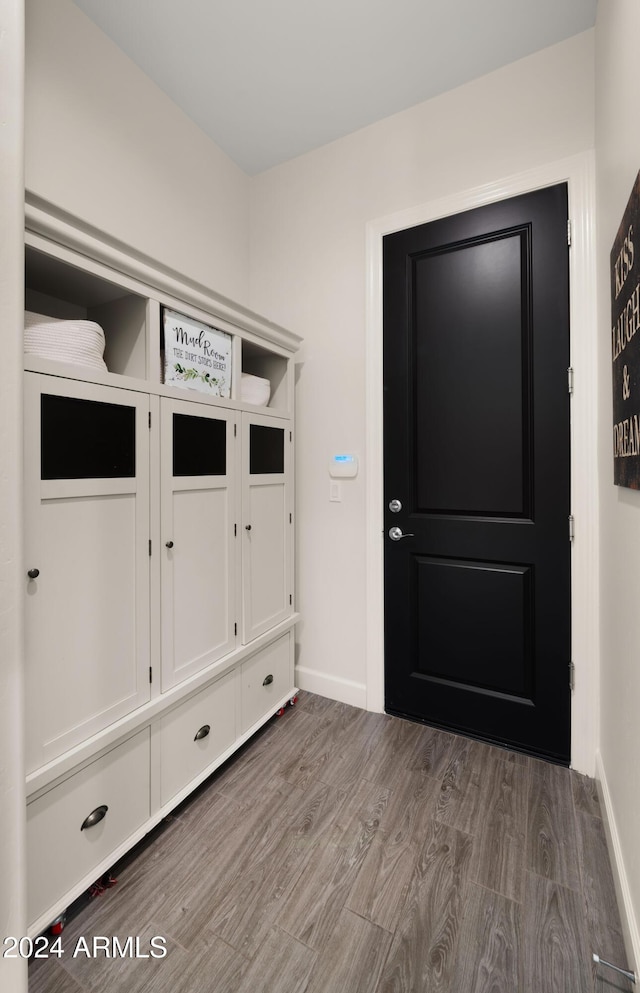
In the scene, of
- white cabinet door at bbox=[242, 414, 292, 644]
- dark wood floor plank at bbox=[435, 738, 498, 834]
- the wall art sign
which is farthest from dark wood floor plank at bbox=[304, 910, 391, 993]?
the wall art sign

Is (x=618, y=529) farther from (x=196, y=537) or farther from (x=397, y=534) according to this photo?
(x=196, y=537)

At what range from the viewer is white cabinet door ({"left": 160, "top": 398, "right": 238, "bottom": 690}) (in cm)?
148

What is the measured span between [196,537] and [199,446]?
0.34 meters

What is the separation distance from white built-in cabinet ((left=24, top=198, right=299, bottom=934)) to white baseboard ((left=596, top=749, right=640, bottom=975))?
1.30 m

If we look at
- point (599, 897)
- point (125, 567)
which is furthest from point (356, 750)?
point (125, 567)

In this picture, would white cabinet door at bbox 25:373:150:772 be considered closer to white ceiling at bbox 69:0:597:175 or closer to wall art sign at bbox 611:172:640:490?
wall art sign at bbox 611:172:640:490

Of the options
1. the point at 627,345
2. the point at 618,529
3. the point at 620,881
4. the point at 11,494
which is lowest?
the point at 620,881

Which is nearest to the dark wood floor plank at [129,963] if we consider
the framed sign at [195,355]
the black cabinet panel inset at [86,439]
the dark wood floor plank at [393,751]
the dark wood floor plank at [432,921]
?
the dark wood floor plank at [432,921]

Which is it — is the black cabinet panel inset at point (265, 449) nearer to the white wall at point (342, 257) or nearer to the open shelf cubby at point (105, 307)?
the white wall at point (342, 257)

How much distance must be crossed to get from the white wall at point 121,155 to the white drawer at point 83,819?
60.9 inches

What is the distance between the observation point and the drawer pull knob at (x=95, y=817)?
120 cm

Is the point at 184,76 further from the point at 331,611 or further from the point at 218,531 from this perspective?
the point at 331,611

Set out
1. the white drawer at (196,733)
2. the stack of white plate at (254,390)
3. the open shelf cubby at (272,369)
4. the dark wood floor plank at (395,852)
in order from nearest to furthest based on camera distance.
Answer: the dark wood floor plank at (395,852)
the white drawer at (196,733)
the stack of white plate at (254,390)
the open shelf cubby at (272,369)

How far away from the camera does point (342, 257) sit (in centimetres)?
224
